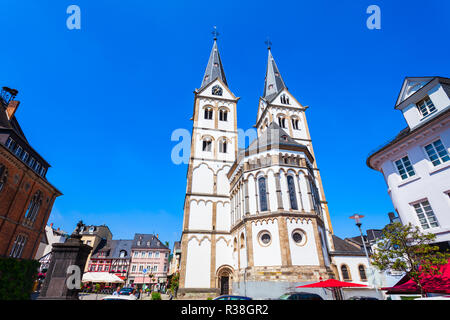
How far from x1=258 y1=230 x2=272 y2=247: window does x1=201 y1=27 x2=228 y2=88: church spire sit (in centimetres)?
3097

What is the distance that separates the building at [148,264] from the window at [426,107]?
2368 inches

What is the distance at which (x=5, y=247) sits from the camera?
20703mm

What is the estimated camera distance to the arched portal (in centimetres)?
2648

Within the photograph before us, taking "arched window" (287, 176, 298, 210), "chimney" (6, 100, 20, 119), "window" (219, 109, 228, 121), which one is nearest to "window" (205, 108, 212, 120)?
"window" (219, 109, 228, 121)

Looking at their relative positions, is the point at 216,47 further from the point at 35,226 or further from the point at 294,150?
the point at 35,226

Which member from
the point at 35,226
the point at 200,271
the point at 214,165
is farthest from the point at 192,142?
the point at 35,226

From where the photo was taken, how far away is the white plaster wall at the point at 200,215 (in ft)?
96.0

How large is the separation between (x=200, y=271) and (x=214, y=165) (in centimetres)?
1462

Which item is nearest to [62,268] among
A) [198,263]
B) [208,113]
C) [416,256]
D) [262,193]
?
[198,263]

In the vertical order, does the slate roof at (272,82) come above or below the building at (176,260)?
above

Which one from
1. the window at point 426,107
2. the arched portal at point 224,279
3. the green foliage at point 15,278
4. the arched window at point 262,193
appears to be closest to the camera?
the window at point 426,107

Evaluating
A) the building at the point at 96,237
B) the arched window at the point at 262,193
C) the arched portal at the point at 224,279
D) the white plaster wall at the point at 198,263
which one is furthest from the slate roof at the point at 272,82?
the building at the point at 96,237

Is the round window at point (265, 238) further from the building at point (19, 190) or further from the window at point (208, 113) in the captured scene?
the building at point (19, 190)

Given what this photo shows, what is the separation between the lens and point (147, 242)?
6275 cm
